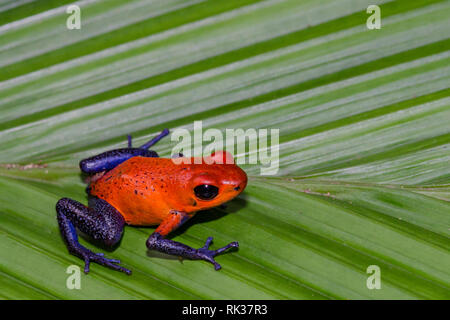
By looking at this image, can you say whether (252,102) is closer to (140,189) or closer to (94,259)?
(140,189)

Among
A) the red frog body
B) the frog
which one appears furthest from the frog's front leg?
the red frog body

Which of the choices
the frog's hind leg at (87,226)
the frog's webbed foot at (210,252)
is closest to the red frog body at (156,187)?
the frog's hind leg at (87,226)

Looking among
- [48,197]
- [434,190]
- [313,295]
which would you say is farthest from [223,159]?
[434,190]

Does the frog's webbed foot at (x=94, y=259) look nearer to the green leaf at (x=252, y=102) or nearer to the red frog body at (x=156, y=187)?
the green leaf at (x=252, y=102)

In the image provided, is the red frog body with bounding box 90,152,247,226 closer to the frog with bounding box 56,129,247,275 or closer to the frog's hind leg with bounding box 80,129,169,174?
the frog with bounding box 56,129,247,275

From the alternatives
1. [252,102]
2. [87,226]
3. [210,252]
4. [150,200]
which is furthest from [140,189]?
[252,102]
